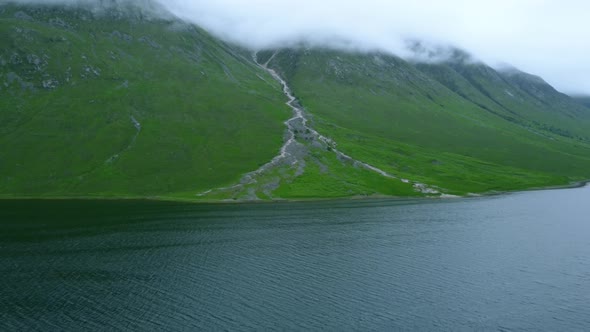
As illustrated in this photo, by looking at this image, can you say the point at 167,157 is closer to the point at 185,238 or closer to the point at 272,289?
Result: the point at 185,238

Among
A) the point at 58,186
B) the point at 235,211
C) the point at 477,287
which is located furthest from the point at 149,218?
the point at 477,287

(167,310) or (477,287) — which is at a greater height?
(477,287)

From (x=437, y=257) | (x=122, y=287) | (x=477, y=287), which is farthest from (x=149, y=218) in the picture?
(x=477, y=287)

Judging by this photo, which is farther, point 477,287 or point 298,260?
point 298,260

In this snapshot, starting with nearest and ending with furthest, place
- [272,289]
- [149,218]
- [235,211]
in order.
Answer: [272,289] → [149,218] → [235,211]

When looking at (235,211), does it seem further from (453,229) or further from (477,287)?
(477,287)

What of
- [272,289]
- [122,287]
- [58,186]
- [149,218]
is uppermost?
[272,289]

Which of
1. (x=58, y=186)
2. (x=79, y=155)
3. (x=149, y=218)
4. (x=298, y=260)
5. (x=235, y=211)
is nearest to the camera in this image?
(x=298, y=260)
